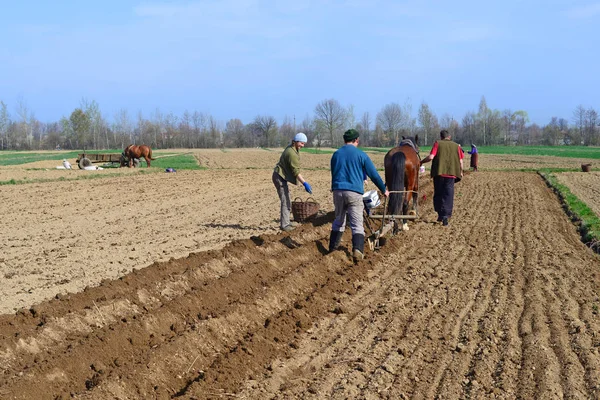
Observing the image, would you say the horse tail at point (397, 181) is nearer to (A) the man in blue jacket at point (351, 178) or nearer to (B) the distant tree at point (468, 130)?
(A) the man in blue jacket at point (351, 178)

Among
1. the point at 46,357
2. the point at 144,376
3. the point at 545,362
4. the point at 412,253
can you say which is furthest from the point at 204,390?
the point at 412,253

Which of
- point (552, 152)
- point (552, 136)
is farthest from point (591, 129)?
point (552, 152)

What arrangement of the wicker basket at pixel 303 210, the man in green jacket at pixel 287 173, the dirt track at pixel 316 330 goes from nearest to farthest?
the dirt track at pixel 316 330
the man in green jacket at pixel 287 173
the wicker basket at pixel 303 210

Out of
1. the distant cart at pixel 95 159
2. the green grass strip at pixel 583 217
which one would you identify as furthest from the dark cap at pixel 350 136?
the distant cart at pixel 95 159

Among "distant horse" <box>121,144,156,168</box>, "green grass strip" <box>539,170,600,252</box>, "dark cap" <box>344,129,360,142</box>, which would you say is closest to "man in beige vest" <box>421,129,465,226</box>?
"green grass strip" <box>539,170,600,252</box>

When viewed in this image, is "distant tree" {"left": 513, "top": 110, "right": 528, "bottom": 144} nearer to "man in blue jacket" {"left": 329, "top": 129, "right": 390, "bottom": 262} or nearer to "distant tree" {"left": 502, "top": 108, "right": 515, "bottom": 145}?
"distant tree" {"left": 502, "top": 108, "right": 515, "bottom": 145}

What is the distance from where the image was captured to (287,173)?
10.5m

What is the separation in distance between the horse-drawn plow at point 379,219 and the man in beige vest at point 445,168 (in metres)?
0.58

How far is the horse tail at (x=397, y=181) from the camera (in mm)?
10125

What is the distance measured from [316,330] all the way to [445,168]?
6.80 meters

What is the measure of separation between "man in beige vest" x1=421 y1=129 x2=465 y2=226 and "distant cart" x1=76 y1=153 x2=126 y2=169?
23.2 m

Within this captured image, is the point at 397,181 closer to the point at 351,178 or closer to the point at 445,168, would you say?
the point at 445,168

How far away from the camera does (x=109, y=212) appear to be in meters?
14.9

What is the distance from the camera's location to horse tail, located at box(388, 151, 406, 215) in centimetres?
1012
